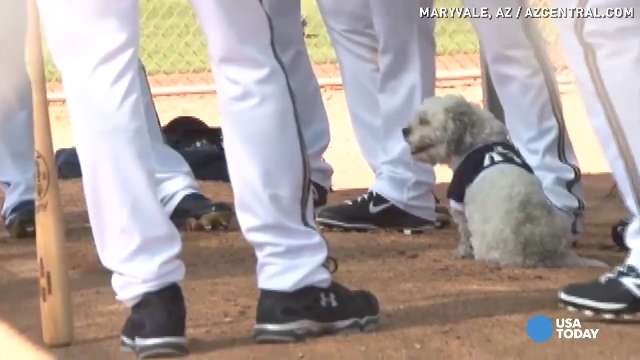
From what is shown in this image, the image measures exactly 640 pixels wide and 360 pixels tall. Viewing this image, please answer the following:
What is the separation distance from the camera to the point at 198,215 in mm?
5566

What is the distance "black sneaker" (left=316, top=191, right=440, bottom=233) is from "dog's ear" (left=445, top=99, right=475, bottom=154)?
416 millimetres

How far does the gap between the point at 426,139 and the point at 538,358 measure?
1676mm

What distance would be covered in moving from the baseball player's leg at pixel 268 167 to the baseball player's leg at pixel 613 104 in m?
0.76

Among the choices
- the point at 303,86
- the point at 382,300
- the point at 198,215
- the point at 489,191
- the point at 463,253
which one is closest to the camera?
the point at 382,300

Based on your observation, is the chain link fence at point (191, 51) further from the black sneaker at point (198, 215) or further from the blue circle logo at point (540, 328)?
the blue circle logo at point (540, 328)

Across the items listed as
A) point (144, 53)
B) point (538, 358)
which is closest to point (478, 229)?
point (538, 358)

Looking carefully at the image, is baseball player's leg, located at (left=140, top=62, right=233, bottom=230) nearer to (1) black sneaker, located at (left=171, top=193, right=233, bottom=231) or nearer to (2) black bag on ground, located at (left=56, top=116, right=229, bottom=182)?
(1) black sneaker, located at (left=171, top=193, right=233, bottom=231)

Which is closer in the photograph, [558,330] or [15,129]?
[558,330]

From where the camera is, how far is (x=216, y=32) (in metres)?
3.73

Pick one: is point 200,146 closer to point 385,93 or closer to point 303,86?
point 303,86

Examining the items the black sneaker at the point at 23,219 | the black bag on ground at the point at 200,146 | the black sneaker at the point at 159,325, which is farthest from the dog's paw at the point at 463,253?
the black bag on ground at the point at 200,146

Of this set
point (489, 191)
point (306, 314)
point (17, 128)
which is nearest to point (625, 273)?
point (306, 314)

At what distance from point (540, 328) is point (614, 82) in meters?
0.69

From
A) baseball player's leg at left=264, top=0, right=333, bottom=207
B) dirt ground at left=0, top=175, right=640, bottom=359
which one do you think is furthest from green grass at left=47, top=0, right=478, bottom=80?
dirt ground at left=0, top=175, right=640, bottom=359
